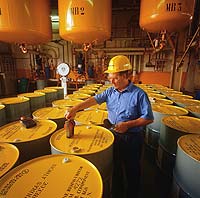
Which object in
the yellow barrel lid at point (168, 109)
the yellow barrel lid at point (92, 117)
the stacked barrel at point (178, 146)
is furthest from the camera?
the yellow barrel lid at point (168, 109)

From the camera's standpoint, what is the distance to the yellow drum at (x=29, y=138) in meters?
1.37

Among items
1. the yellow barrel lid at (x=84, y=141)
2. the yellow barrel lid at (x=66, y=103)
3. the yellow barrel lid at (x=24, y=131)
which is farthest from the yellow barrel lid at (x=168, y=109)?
the yellow barrel lid at (x=24, y=131)

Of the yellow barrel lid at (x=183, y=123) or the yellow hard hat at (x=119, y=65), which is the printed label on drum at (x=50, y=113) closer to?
the yellow hard hat at (x=119, y=65)

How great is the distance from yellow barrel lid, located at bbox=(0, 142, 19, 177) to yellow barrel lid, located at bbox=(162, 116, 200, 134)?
5.16 feet

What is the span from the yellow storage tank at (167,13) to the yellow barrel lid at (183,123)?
3.91 ft

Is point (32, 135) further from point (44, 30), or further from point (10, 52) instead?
point (10, 52)

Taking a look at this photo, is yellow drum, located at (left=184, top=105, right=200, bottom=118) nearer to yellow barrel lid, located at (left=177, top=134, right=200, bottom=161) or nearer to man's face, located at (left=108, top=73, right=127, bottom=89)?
yellow barrel lid, located at (left=177, top=134, right=200, bottom=161)

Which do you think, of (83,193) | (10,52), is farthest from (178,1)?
(10,52)

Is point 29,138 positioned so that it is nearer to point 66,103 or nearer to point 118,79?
point 118,79

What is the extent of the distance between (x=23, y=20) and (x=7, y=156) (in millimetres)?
1467

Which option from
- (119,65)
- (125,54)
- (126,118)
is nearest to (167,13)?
(119,65)

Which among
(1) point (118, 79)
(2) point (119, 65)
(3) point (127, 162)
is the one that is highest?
(2) point (119, 65)

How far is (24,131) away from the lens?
162cm

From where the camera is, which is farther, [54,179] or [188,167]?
[188,167]
